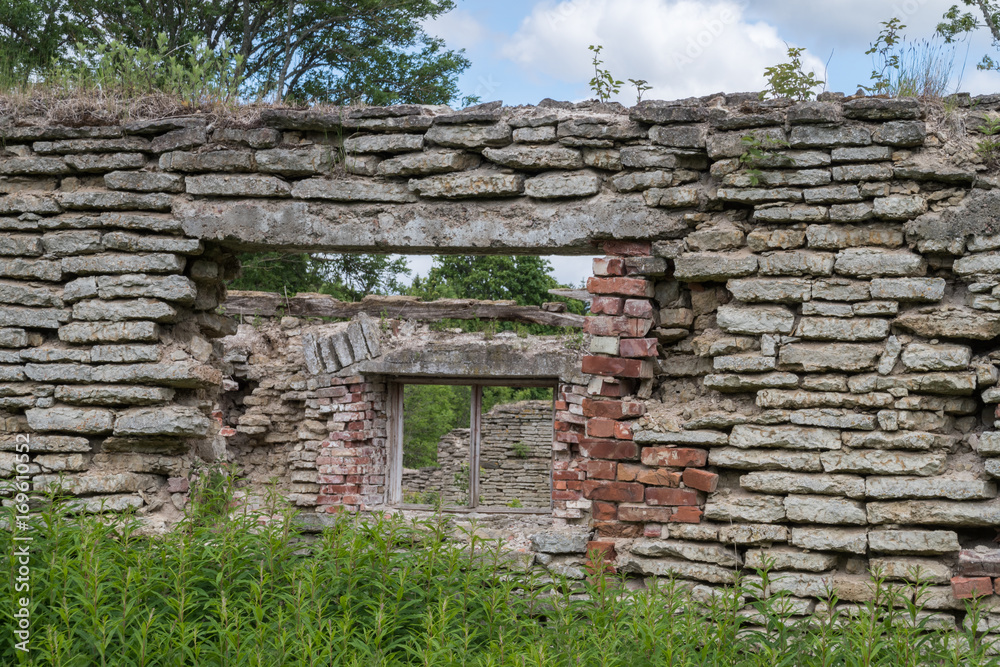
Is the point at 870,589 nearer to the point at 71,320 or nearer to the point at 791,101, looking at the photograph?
the point at 791,101

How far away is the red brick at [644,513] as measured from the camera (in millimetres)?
3828

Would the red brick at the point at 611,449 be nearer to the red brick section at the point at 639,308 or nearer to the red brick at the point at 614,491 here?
the red brick at the point at 614,491

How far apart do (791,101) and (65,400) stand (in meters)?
4.07

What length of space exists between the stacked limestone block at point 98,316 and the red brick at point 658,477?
2357 mm

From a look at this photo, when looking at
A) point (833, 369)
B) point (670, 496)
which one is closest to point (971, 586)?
point (833, 369)

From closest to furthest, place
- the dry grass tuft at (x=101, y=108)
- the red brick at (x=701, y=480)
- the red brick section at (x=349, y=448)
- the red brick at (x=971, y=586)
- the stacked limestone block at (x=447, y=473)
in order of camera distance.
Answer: the red brick at (x=971, y=586) → the red brick at (x=701, y=480) → the dry grass tuft at (x=101, y=108) → the red brick section at (x=349, y=448) → the stacked limestone block at (x=447, y=473)

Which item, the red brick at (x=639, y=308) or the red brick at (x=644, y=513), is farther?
the red brick at (x=639, y=308)

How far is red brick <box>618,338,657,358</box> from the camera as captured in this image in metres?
3.99

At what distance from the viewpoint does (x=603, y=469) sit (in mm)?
3936

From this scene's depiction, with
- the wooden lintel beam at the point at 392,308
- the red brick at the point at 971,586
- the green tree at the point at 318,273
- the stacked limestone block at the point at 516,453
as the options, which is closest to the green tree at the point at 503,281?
the green tree at the point at 318,273

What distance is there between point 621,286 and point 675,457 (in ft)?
2.91

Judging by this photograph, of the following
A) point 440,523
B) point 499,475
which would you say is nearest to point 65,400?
point 440,523

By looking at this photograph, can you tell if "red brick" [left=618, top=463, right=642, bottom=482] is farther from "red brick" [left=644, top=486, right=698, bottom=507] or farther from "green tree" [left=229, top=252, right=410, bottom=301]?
"green tree" [left=229, top=252, right=410, bottom=301]

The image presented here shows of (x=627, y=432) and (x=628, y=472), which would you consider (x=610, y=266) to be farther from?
(x=628, y=472)
